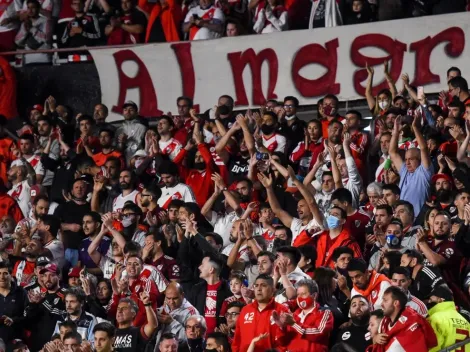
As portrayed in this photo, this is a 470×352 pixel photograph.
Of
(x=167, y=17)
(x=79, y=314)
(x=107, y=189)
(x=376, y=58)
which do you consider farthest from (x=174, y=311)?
(x=167, y=17)

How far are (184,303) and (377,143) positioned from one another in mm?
3523

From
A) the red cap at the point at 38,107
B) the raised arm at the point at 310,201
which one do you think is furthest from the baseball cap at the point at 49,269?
the red cap at the point at 38,107

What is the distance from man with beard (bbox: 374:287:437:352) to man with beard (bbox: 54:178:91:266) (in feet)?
15.3

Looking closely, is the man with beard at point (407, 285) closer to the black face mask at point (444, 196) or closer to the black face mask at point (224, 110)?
the black face mask at point (444, 196)

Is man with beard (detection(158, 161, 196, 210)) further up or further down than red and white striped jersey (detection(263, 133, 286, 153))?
further down

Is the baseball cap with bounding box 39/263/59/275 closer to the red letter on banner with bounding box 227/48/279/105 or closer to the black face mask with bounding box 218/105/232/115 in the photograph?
the black face mask with bounding box 218/105/232/115

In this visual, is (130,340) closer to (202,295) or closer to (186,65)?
(202,295)

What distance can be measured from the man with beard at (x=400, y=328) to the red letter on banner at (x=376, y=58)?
625 centimetres

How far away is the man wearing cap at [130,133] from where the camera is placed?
17641 millimetres

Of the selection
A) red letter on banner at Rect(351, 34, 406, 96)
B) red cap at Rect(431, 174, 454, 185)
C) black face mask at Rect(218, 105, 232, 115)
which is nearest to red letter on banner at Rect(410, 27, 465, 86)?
red letter on banner at Rect(351, 34, 406, 96)

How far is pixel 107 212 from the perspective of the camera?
16.3 meters

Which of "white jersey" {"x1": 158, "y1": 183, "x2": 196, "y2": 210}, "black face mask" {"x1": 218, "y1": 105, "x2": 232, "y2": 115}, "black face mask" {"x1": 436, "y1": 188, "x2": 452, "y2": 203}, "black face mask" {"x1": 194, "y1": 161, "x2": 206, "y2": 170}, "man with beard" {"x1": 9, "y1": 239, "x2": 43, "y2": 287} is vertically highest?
"black face mask" {"x1": 218, "y1": 105, "x2": 232, "y2": 115}

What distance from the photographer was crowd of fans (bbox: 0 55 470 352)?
493 inches

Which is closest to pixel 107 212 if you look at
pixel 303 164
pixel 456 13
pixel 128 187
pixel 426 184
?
pixel 128 187
